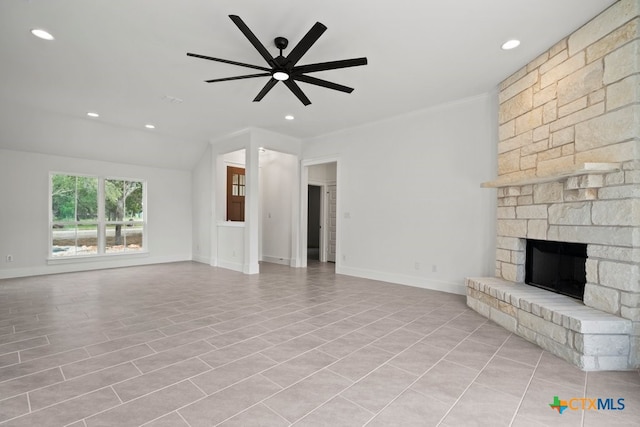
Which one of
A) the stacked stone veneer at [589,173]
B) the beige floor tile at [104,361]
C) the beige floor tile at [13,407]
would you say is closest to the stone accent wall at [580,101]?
the stacked stone veneer at [589,173]

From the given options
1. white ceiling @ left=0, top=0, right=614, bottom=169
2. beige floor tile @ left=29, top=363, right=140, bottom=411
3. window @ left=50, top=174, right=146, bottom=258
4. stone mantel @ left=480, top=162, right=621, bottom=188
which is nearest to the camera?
beige floor tile @ left=29, top=363, right=140, bottom=411

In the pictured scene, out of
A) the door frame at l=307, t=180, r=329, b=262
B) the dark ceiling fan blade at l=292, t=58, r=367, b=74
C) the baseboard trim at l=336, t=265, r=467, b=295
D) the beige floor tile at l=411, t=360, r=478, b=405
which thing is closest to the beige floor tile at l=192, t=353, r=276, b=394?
the beige floor tile at l=411, t=360, r=478, b=405

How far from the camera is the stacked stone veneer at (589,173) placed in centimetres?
235

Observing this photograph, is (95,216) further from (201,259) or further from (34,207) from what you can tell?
(201,259)

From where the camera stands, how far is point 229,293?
456 centimetres

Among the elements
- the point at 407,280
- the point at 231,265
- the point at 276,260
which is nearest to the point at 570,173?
the point at 407,280

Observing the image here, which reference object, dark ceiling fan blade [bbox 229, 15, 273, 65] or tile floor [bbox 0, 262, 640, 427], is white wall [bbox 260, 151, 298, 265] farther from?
dark ceiling fan blade [bbox 229, 15, 273, 65]

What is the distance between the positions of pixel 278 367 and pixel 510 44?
3.76 metres

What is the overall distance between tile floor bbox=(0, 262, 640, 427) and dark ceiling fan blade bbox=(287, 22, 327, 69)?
8.40 feet

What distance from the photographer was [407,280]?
5141 mm

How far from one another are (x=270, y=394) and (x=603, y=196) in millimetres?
3112

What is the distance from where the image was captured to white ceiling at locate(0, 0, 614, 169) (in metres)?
2.56

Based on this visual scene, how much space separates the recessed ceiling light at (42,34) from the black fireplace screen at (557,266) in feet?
18.3

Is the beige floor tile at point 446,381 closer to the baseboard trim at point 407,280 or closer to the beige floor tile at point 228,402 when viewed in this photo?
the beige floor tile at point 228,402
